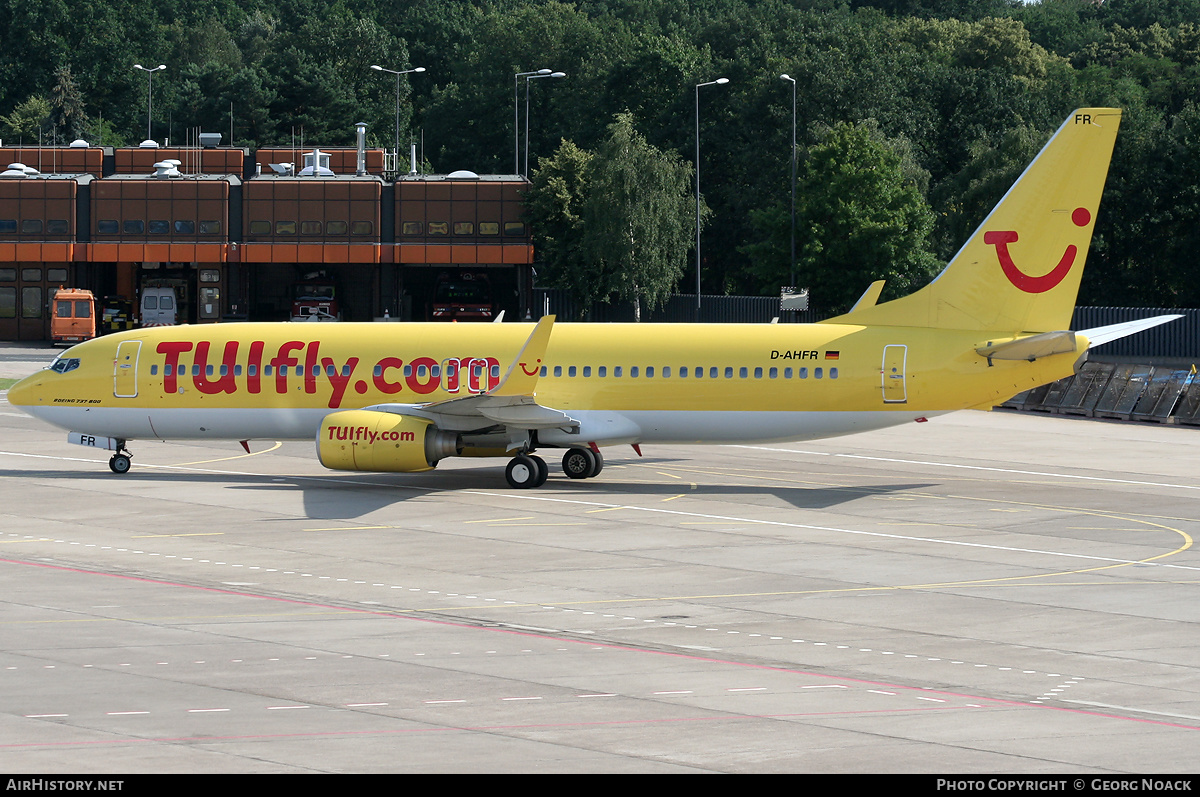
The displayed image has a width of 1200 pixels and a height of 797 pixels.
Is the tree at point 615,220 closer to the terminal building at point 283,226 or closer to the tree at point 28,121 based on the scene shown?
the terminal building at point 283,226

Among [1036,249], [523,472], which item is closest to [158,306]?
[523,472]

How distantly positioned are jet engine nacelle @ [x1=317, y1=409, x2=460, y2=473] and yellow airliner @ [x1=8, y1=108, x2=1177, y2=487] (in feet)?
0.15

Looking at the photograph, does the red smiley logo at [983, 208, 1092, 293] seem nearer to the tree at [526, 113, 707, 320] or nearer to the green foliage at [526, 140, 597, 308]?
the tree at [526, 113, 707, 320]

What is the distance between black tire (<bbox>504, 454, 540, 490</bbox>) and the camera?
39.2 m

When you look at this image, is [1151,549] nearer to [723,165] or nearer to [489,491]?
[489,491]

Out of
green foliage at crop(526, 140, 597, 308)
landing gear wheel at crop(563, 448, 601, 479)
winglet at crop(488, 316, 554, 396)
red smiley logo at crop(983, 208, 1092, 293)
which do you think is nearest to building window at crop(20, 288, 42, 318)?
green foliage at crop(526, 140, 597, 308)

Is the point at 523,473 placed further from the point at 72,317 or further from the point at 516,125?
the point at 516,125

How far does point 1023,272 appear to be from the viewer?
1506 inches

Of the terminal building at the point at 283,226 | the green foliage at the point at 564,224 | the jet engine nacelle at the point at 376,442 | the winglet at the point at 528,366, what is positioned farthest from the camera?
the terminal building at the point at 283,226

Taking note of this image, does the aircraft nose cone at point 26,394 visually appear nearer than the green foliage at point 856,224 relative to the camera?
Yes

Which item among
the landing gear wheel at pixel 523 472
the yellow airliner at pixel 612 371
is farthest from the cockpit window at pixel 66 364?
the landing gear wheel at pixel 523 472

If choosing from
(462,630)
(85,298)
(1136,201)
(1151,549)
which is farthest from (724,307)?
(462,630)

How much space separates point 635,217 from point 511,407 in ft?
182

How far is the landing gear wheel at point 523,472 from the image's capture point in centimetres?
3925
